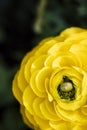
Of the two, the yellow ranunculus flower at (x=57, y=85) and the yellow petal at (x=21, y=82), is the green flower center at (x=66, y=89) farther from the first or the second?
the yellow petal at (x=21, y=82)

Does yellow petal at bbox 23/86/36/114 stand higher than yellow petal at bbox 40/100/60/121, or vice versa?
yellow petal at bbox 23/86/36/114

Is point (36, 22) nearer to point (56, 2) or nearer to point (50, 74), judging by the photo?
point (56, 2)

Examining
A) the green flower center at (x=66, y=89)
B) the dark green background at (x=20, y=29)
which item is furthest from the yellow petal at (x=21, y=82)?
the dark green background at (x=20, y=29)

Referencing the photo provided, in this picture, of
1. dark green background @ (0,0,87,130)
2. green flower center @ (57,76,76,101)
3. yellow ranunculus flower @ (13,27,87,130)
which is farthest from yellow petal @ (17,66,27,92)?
dark green background @ (0,0,87,130)

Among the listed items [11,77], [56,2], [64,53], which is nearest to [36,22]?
[56,2]

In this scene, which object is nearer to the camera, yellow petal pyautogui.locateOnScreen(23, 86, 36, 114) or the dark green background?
yellow petal pyautogui.locateOnScreen(23, 86, 36, 114)

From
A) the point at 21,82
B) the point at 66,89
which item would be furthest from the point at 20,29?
the point at 66,89

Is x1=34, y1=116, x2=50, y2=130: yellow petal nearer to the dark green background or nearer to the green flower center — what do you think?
the green flower center

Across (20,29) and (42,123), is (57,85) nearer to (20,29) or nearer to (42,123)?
(42,123)
